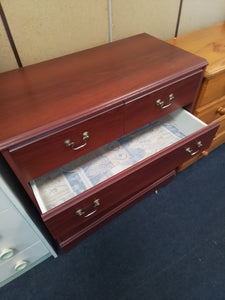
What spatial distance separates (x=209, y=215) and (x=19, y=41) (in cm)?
127

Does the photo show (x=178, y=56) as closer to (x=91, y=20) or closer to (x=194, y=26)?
(x=91, y=20)

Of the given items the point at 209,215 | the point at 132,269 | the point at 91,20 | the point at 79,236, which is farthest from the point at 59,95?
the point at 209,215

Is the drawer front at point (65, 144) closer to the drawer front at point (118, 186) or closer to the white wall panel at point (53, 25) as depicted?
the drawer front at point (118, 186)

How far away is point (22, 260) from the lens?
33.6 inches

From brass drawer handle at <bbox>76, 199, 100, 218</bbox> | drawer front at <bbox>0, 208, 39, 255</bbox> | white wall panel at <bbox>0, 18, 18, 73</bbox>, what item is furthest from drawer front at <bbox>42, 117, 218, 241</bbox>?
white wall panel at <bbox>0, 18, 18, 73</bbox>

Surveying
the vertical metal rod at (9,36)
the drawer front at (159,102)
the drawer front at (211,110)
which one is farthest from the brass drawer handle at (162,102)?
the vertical metal rod at (9,36)

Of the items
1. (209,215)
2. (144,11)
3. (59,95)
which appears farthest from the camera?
(209,215)

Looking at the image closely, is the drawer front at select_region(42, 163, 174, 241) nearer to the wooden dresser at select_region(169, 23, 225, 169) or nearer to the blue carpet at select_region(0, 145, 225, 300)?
the blue carpet at select_region(0, 145, 225, 300)

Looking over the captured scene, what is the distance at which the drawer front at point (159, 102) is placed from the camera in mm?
692

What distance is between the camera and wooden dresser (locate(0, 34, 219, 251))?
0.57m

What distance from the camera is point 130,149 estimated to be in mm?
914

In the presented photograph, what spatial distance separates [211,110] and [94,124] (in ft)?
2.46

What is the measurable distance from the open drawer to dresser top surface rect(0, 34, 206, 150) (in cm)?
25

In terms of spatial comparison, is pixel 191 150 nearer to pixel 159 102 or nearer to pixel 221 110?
pixel 159 102
